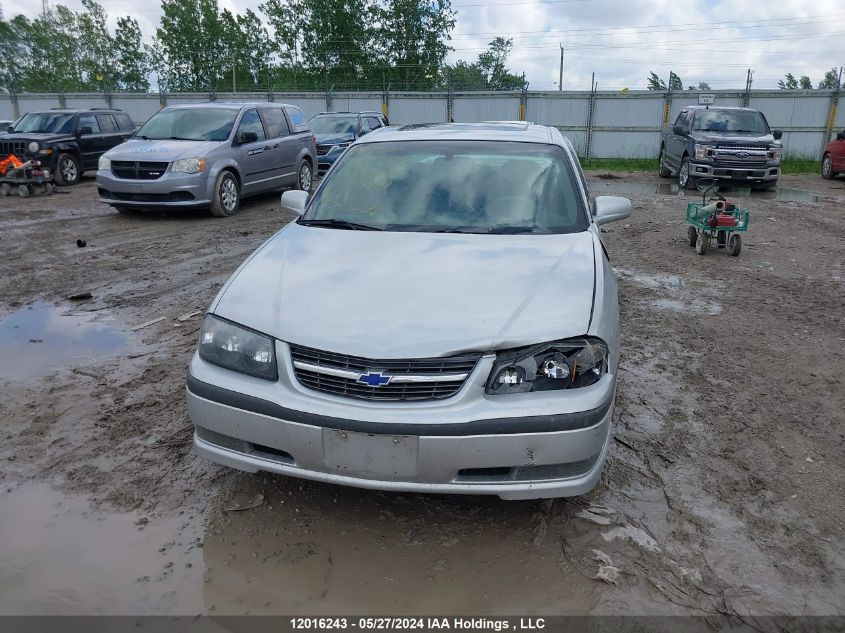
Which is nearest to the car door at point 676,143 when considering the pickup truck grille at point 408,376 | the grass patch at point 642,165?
the grass patch at point 642,165

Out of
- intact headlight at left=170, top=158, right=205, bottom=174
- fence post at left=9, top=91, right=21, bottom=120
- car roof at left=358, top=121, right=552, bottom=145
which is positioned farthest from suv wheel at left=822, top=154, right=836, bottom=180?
fence post at left=9, top=91, right=21, bottom=120

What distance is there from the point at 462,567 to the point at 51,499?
1975mm

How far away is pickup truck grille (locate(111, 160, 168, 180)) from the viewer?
10.3 meters

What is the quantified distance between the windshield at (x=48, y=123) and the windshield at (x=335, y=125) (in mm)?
5664

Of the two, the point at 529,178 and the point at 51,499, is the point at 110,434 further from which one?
the point at 529,178

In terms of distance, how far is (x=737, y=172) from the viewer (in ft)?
48.8

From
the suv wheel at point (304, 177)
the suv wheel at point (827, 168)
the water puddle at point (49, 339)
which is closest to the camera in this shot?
the water puddle at point (49, 339)

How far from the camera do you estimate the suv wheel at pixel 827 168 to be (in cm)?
1805

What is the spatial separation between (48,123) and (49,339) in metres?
11.6

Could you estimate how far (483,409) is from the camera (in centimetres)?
256

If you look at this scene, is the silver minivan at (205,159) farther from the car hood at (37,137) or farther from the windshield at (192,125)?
the car hood at (37,137)

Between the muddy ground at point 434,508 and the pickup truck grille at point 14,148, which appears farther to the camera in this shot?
the pickup truck grille at point 14,148

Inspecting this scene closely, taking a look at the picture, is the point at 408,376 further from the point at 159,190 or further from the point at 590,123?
the point at 590,123

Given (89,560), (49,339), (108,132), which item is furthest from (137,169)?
(89,560)
